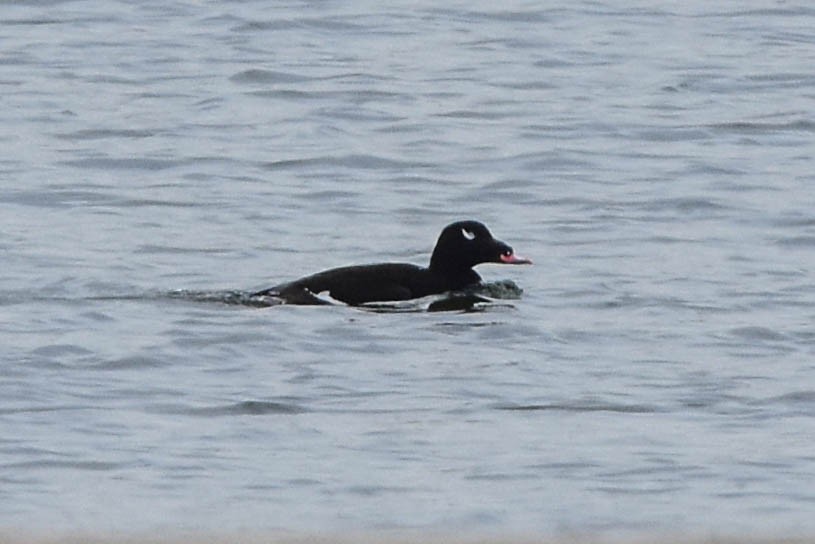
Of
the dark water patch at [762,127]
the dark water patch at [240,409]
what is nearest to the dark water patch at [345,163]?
the dark water patch at [762,127]

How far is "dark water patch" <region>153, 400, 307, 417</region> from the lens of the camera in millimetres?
10570

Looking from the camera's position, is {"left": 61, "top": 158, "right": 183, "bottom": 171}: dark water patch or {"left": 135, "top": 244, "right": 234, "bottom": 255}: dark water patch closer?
{"left": 135, "top": 244, "right": 234, "bottom": 255}: dark water patch

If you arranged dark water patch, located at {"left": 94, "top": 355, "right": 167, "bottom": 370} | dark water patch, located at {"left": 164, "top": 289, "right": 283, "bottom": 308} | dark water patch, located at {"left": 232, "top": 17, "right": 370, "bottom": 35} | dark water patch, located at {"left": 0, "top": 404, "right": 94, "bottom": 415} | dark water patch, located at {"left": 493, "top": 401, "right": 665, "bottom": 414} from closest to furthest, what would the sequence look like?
1. dark water patch, located at {"left": 0, "top": 404, "right": 94, "bottom": 415}
2. dark water patch, located at {"left": 493, "top": 401, "right": 665, "bottom": 414}
3. dark water patch, located at {"left": 94, "top": 355, "right": 167, "bottom": 370}
4. dark water patch, located at {"left": 164, "top": 289, "right": 283, "bottom": 308}
5. dark water patch, located at {"left": 232, "top": 17, "right": 370, "bottom": 35}

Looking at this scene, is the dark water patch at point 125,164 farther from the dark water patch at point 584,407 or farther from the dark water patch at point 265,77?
the dark water patch at point 584,407

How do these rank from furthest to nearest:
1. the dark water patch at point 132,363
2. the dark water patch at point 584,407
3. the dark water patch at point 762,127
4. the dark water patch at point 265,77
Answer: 1. the dark water patch at point 265,77
2. the dark water patch at point 762,127
3. the dark water patch at point 132,363
4. the dark water patch at point 584,407

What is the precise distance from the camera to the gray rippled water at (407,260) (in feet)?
30.3

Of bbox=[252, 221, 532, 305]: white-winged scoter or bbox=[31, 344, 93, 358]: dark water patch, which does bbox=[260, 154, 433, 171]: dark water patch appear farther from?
bbox=[31, 344, 93, 358]: dark water patch

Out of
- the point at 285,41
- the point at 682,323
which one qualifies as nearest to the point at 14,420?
the point at 682,323

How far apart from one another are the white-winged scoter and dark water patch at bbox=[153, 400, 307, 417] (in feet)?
9.18

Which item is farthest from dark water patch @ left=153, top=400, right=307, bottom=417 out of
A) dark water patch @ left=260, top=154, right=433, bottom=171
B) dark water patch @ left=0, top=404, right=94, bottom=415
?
dark water patch @ left=260, top=154, right=433, bottom=171

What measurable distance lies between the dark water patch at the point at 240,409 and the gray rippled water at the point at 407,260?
2 centimetres

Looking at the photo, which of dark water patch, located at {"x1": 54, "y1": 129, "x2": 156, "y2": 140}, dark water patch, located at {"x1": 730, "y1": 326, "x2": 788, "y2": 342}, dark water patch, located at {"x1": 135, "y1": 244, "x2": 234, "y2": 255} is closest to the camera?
dark water patch, located at {"x1": 730, "y1": 326, "x2": 788, "y2": 342}

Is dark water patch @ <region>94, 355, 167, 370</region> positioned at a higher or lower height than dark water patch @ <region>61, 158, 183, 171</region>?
higher

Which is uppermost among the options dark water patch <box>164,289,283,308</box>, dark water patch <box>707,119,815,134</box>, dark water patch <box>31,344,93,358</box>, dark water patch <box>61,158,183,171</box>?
dark water patch <box>31,344,93,358</box>
